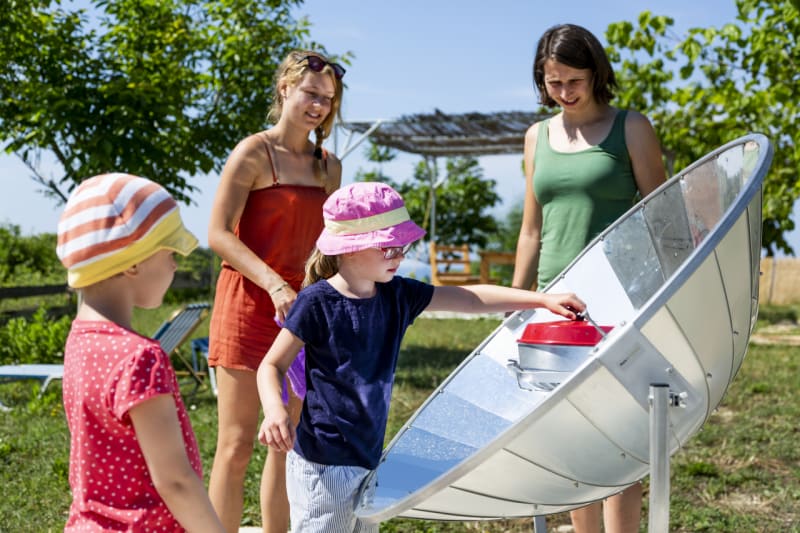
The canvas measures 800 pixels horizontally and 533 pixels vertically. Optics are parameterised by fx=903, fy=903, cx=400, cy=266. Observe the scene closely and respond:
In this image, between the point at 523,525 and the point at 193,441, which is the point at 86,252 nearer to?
the point at 193,441

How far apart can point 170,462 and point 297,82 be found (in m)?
1.52

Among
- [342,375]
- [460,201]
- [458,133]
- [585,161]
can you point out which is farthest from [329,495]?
[460,201]

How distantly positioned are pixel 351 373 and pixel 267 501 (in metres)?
0.95

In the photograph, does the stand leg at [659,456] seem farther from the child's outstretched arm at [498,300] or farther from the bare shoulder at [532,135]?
the bare shoulder at [532,135]

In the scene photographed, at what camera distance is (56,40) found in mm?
8469

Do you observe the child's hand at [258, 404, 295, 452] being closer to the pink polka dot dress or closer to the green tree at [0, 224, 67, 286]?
the pink polka dot dress

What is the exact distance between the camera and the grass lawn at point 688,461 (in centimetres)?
393

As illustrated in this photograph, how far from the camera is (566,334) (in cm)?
204

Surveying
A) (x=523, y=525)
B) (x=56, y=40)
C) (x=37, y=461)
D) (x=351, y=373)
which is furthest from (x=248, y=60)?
(x=351, y=373)

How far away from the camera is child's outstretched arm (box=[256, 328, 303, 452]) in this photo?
1.93 meters

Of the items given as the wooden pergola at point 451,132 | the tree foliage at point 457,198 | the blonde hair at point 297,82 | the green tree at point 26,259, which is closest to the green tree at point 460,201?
the tree foliage at point 457,198

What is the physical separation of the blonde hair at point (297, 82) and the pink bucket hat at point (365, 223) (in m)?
0.74

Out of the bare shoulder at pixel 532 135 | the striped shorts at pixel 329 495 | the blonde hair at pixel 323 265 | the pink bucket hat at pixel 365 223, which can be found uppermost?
the bare shoulder at pixel 532 135

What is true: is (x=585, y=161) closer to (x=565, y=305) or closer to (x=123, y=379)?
(x=565, y=305)
